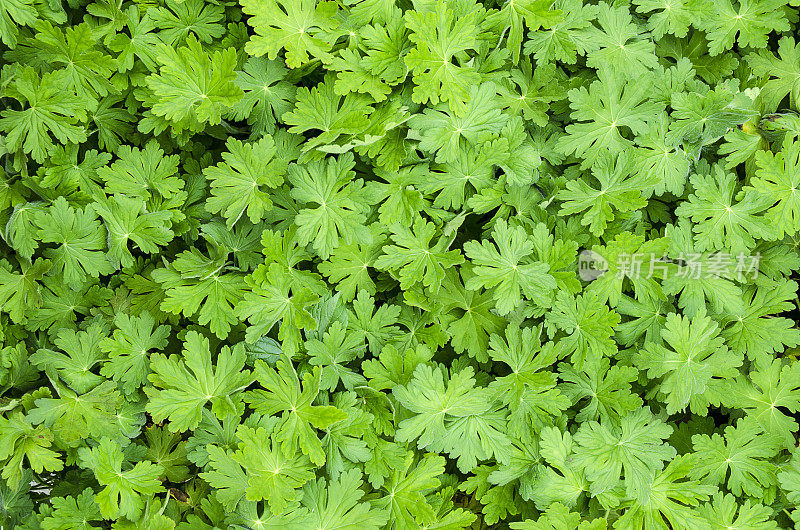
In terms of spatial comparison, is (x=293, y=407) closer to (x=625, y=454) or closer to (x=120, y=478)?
(x=120, y=478)

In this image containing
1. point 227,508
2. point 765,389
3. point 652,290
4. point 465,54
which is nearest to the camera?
point 227,508

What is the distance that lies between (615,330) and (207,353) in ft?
3.87

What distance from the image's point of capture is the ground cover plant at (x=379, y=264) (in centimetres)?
175

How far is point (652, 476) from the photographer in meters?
1.87

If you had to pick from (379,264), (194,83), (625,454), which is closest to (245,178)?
(194,83)

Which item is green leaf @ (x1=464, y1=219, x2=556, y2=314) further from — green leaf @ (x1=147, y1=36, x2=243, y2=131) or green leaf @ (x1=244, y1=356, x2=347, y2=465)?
green leaf @ (x1=147, y1=36, x2=243, y2=131)

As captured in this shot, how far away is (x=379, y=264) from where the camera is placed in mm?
1810

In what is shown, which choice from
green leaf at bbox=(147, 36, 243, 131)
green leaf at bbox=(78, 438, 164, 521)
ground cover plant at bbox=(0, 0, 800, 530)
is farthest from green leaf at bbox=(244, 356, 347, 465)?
green leaf at bbox=(147, 36, 243, 131)

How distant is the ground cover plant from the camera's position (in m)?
1.75

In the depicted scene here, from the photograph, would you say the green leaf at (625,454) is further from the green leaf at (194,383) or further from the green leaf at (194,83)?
the green leaf at (194,83)

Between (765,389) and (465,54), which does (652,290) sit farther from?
(465,54)

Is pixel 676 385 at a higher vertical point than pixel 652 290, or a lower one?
lower

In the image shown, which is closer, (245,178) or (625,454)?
(245,178)

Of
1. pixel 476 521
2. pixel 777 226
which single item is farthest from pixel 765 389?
pixel 476 521
